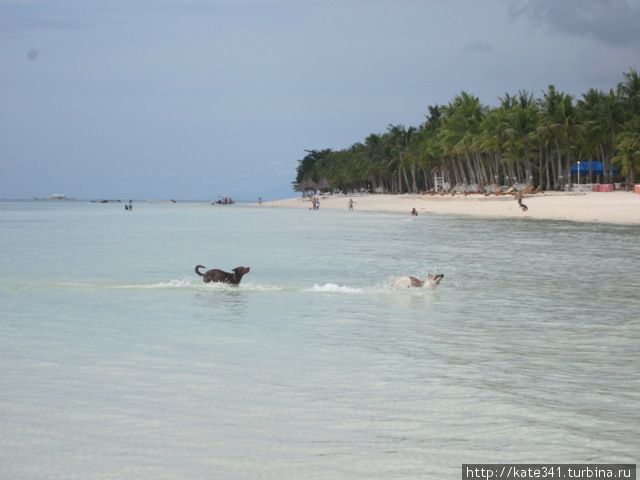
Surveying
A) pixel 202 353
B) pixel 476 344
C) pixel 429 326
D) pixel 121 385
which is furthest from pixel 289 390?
pixel 429 326

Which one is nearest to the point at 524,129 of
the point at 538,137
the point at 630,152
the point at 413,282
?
the point at 538,137

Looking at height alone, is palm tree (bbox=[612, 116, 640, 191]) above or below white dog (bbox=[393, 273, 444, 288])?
above

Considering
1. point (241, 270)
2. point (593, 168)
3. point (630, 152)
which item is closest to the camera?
point (241, 270)

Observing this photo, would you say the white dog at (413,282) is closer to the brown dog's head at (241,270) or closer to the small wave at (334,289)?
the small wave at (334,289)

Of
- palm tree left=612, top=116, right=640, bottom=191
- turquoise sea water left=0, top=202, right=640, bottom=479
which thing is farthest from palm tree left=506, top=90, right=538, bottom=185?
turquoise sea water left=0, top=202, right=640, bottom=479

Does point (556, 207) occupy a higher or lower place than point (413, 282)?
higher

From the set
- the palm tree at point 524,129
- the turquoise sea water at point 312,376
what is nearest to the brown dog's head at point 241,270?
the turquoise sea water at point 312,376

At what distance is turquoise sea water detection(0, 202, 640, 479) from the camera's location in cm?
632

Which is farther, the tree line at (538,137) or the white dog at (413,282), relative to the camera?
the tree line at (538,137)

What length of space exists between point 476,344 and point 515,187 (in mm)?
88763

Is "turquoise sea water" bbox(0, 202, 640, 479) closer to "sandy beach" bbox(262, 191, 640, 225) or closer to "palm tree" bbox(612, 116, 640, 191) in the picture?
"sandy beach" bbox(262, 191, 640, 225)

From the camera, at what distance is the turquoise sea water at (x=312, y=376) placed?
20.7 feet

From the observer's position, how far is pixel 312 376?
918 centimetres

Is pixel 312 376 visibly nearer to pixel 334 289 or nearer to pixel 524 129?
pixel 334 289
